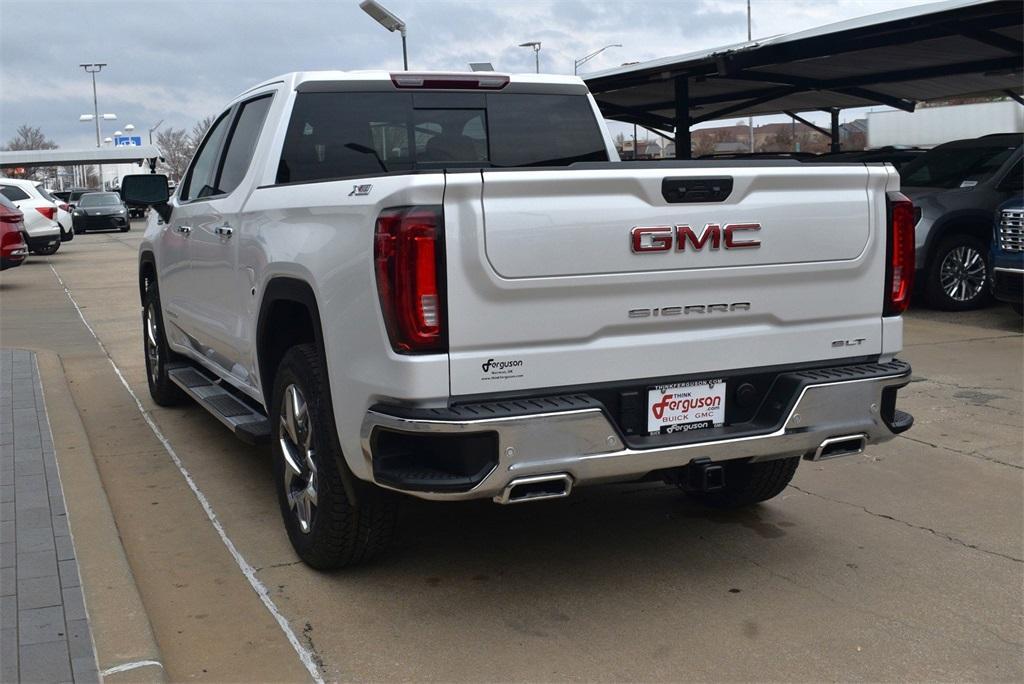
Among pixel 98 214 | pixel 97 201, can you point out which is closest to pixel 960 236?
pixel 98 214

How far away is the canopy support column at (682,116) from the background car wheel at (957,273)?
635 centimetres

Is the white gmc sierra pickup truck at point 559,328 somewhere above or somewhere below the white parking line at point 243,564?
above

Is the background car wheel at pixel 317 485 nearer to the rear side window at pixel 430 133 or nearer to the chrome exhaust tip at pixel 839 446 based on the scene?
the rear side window at pixel 430 133

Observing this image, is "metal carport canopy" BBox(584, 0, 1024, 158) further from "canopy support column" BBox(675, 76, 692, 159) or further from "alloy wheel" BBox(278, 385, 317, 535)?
"alloy wheel" BBox(278, 385, 317, 535)

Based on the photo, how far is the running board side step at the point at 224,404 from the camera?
5168 mm

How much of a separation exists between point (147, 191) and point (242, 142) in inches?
53.6

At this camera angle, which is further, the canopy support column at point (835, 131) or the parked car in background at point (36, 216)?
the canopy support column at point (835, 131)

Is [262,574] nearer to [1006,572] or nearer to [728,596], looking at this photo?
[728,596]

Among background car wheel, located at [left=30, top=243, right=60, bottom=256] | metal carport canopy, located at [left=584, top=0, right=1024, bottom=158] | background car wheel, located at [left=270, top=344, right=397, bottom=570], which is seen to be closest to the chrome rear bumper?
background car wheel, located at [left=270, top=344, right=397, bottom=570]

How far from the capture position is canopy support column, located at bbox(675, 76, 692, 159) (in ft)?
60.8

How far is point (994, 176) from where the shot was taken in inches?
497

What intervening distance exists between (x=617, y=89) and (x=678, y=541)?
15742mm

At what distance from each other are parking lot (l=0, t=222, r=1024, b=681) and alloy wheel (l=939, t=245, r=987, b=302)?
5684 mm

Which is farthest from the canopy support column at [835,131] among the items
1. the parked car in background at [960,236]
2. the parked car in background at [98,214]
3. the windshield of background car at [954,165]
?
the parked car in background at [98,214]
